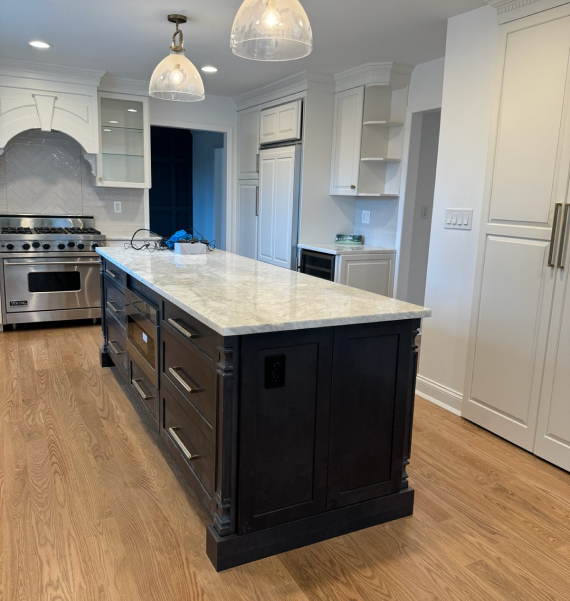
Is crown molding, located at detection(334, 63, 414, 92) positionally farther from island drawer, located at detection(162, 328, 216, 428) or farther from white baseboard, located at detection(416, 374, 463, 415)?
island drawer, located at detection(162, 328, 216, 428)

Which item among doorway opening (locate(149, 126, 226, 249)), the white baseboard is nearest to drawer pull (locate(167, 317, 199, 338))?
the white baseboard

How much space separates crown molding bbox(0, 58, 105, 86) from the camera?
14.6 ft

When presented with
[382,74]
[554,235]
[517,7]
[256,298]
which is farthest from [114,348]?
[517,7]

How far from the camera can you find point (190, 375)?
2027mm

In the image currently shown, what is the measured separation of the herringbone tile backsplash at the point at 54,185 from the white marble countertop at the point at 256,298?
8.26 ft

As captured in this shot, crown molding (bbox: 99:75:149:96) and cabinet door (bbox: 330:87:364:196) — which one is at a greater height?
crown molding (bbox: 99:75:149:96)

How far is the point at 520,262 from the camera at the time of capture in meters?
2.68

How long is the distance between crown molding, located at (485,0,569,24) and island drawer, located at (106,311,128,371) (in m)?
2.79

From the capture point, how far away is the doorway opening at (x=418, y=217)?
4.45 meters

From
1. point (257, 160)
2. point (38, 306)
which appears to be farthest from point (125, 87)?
point (38, 306)

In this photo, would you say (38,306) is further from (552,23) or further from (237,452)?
(552,23)

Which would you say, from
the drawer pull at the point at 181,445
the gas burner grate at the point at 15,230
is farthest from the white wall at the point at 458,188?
the gas burner grate at the point at 15,230

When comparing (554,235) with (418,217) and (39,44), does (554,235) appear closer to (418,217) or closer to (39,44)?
(418,217)

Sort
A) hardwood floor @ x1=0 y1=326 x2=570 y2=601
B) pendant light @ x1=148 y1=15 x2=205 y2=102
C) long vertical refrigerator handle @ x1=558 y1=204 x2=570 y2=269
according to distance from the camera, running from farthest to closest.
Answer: pendant light @ x1=148 y1=15 x2=205 y2=102 < long vertical refrigerator handle @ x1=558 y1=204 x2=570 y2=269 < hardwood floor @ x1=0 y1=326 x2=570 y2=601
